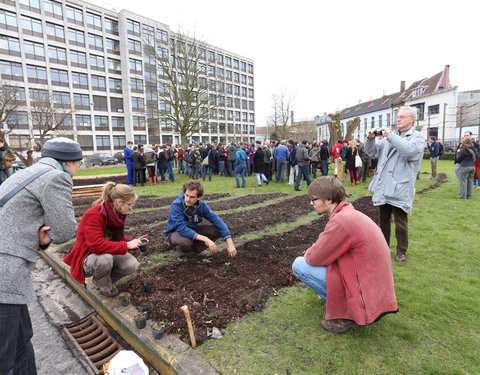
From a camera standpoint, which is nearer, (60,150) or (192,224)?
(60,150)

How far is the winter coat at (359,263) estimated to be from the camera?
2.40 meters

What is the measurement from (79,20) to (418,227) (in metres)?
58.0

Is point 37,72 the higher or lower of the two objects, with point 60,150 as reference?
higher

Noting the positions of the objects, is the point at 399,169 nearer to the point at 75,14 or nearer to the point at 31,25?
the point at 31,25

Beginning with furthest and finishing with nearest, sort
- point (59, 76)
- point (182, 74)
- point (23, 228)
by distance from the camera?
point (59, 76) < point (182, 74) < point (23, 228)

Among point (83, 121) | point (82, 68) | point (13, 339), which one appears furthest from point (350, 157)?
point (82, 68)

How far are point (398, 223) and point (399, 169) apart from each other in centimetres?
81

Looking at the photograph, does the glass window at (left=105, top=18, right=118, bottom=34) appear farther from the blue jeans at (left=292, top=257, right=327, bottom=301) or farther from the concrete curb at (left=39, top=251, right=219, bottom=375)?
the blue jeans at (left=292, top=257, right=327, bottom=301)

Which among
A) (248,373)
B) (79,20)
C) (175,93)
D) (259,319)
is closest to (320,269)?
(259,319)

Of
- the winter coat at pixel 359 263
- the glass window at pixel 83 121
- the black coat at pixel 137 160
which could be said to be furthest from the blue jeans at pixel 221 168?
the glass window at pixel 83 121

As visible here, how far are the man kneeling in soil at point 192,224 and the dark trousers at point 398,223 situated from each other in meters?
2.41

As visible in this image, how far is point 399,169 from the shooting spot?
4.12 metres

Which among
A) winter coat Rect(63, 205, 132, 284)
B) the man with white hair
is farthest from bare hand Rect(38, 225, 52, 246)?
the man with white hair

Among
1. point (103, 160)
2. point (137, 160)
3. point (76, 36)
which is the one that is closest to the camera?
point (137, 160)
